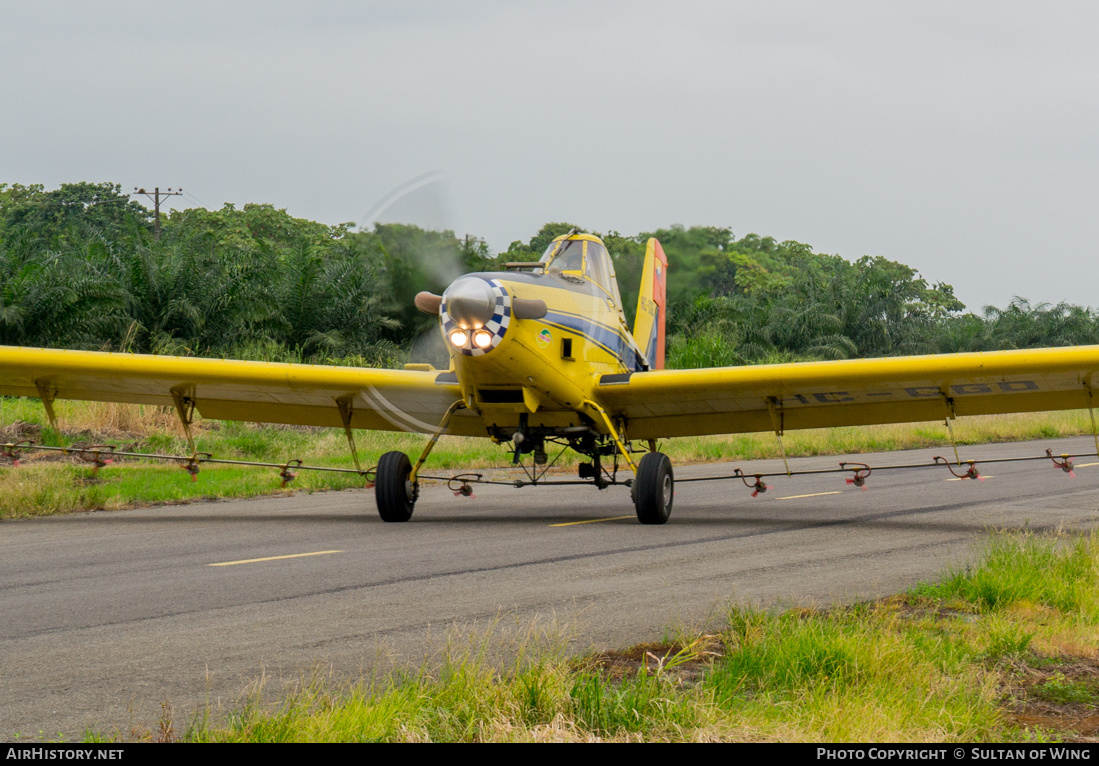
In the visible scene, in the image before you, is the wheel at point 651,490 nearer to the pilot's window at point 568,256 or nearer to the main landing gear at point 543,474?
the main landing gear at point 543,474

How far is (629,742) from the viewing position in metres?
3.64

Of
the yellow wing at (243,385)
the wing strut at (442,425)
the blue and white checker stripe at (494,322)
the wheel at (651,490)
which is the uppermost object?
the blue and white checker stripe at (494,322)

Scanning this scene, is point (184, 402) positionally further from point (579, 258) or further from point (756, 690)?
point (756, 690)

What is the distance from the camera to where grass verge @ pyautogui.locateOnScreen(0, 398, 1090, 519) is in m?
14.1

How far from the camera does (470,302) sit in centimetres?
1024

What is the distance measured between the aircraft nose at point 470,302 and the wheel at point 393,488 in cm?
227

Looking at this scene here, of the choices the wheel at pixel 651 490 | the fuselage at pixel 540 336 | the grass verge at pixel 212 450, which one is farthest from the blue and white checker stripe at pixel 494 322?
the grass verge at pixel 212 450

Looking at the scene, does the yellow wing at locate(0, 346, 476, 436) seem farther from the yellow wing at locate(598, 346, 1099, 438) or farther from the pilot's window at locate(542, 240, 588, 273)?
the yellow wing at locate(598, 346, 1099, 438)

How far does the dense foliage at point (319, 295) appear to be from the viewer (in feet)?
51.9

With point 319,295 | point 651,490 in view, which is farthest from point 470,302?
point 319,295

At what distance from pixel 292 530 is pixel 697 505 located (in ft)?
18.1

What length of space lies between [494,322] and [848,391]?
426 centimetres
